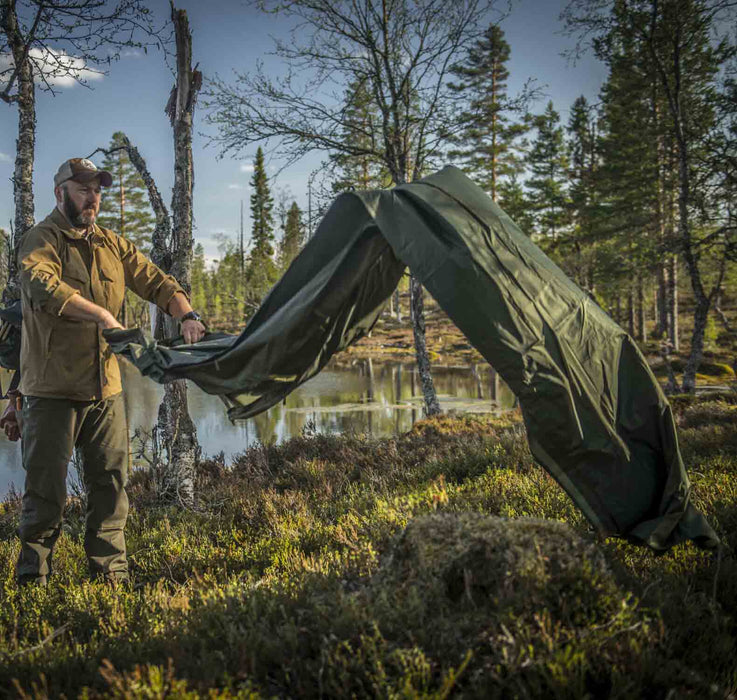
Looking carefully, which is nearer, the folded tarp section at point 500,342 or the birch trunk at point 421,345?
the folded tarp section at point 500,342

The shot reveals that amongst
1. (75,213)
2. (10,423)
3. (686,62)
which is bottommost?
(10,423)

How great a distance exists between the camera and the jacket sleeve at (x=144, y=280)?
394cm

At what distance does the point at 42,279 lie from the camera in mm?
3107

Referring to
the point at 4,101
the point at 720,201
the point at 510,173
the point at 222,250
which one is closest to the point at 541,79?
the point at 720,201

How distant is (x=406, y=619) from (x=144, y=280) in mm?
3180

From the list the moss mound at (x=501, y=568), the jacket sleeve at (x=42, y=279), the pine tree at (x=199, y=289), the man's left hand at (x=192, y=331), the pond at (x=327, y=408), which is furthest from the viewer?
the pine tree at (x=199, y=289)

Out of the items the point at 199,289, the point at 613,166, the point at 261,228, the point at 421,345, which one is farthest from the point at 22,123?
the point at 199,289

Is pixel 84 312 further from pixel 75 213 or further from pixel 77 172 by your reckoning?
pixel 77 172

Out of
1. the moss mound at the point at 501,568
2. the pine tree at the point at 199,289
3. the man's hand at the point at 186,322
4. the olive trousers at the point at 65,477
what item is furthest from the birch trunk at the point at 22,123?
the pine tree at the point at 199,289

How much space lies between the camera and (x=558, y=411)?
264cm

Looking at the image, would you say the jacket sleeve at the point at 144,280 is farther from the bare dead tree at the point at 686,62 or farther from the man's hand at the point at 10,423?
the bare dead tree at the point at 686,62

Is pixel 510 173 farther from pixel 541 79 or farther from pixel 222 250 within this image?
pixel 222 250

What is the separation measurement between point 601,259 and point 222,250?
4836 centimetres

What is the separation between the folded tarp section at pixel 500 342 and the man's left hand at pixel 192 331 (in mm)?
327
